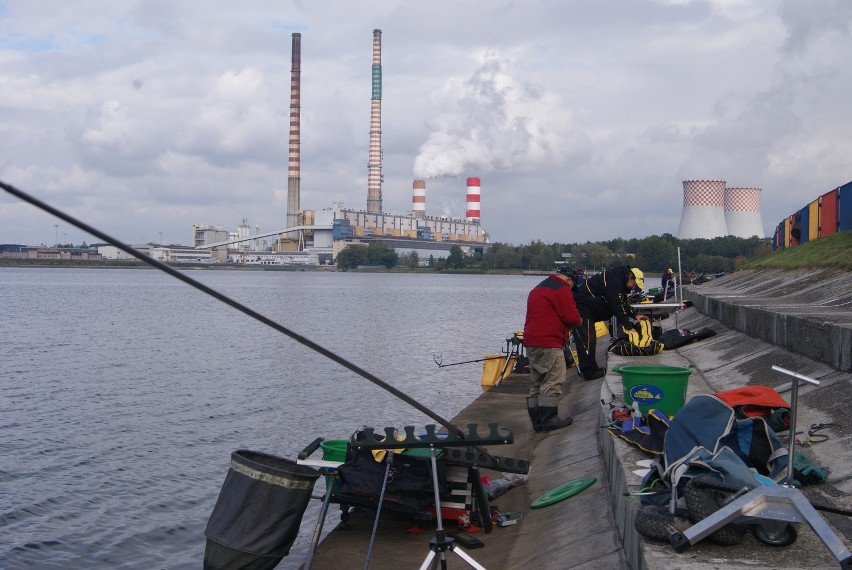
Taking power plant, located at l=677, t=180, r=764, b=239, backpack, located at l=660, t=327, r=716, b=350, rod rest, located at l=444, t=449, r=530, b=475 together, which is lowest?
rod rest, located at l=444, t=449, r=530, b=475

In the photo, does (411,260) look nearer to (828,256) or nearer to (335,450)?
(828,256)

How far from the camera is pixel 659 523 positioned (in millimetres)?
4312

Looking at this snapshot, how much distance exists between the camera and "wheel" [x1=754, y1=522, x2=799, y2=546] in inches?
165

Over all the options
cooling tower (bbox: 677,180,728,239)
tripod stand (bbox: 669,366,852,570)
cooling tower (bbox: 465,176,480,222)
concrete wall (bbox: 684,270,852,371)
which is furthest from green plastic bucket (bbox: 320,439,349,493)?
cooling tower (bbox: 465,176,480,222)

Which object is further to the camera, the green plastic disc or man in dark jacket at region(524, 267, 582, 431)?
man in dark jacket at region(524, 267, 582, 431)

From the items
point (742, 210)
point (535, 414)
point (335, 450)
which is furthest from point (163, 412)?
point (742, 210)

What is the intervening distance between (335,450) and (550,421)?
3.98m

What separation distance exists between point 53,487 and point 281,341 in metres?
20.5

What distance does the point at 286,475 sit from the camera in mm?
5742

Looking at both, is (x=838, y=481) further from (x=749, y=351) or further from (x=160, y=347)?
(x=160, y=347)

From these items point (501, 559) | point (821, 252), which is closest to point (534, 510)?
point (501, 559)

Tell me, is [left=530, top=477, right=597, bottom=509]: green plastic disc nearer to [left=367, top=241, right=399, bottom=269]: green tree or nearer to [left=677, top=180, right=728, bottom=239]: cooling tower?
[left=677, top=180, right=728, bottom=239]: cooling tower

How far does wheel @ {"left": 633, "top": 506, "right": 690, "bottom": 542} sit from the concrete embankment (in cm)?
6

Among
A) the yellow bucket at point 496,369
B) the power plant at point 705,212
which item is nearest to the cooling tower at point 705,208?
the power plant at point 705,212
